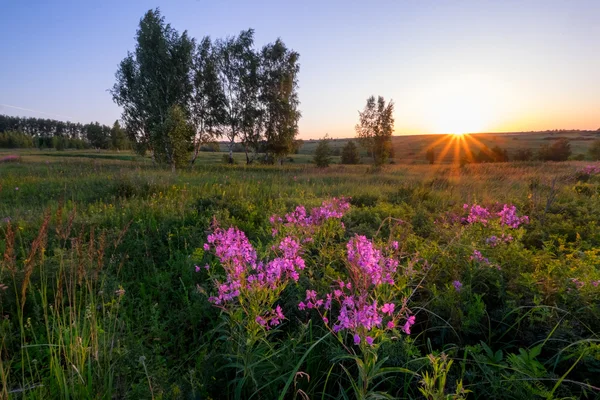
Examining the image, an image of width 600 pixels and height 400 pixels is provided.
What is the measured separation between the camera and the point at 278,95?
93.6 feet

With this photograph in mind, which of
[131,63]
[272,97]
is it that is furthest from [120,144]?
[272,97]

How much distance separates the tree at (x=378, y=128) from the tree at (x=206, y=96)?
55.8 ft

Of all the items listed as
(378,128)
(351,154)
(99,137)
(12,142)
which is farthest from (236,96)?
(12,142)

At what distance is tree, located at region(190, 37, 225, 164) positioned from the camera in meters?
27.9

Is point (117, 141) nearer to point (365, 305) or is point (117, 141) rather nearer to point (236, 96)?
point (236, 96)

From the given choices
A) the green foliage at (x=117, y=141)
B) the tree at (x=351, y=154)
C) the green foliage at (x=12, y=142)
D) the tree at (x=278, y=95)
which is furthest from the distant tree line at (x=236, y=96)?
the green foliage at (x=12, y=142)

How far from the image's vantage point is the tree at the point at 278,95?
28625 millimetres

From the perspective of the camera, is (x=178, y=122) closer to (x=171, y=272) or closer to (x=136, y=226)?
(x=136, y=226)

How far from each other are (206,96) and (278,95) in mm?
6684

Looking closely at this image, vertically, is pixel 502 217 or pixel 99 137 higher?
pixel 99 137

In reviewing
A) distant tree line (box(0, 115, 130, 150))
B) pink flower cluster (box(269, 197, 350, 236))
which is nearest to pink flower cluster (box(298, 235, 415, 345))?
pink flower cluster (box(269, 197, 350, 236))

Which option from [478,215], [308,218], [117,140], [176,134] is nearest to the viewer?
[308,218]

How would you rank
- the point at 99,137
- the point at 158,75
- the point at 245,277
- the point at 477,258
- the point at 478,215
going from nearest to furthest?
the point at 245,277, the point at 477,258, the point at 478,215, the point at 158,75, the point at 99,137

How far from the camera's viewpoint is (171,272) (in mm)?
3670
